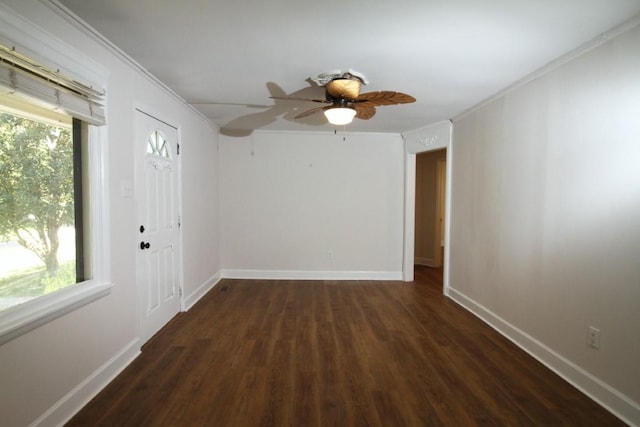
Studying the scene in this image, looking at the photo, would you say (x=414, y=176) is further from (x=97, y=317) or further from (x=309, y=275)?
(x=97, y=317)

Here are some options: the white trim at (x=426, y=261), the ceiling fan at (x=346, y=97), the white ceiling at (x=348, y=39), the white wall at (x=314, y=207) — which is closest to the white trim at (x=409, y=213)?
the white wall at (x=314, y=207)

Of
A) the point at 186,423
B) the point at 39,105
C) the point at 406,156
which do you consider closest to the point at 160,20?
the point at 39,105

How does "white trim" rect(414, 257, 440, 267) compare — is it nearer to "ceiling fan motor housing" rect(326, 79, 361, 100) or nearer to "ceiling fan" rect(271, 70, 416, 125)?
"ceiling fan" rect(271, 70, 416, 125)

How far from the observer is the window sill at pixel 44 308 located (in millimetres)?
1383

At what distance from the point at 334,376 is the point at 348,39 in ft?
7.89

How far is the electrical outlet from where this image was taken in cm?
193

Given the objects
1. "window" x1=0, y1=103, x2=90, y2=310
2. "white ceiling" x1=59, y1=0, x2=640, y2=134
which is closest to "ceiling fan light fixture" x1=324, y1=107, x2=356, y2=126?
"white ceiling" x1=59, y1=0, x2=640, y2=134

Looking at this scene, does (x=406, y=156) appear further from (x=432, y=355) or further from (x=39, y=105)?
(x=39, y=105)

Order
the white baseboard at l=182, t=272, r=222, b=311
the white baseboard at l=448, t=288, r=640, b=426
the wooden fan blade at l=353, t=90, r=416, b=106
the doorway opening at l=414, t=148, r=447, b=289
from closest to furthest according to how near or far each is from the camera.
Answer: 1. the white baseboard at l=448, t=288, r=640, b=426
2. the wooden fan blade at l=353, t=90, r=416, b=106
3. the white baseboard at l=182, t=272, r=222, b=311
4. the doorway opening at l=414, t=148, r=447, b=289

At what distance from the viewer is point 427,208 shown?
6.04 meters

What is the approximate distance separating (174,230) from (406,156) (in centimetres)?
356

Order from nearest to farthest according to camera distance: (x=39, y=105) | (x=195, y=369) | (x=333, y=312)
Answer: (x=39, y=105) < (x=195, y=369) < (x=333, y=312)

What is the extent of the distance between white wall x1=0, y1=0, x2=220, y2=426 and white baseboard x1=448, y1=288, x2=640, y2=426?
11.0ft

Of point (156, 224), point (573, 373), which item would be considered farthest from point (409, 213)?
point (156, 224)
